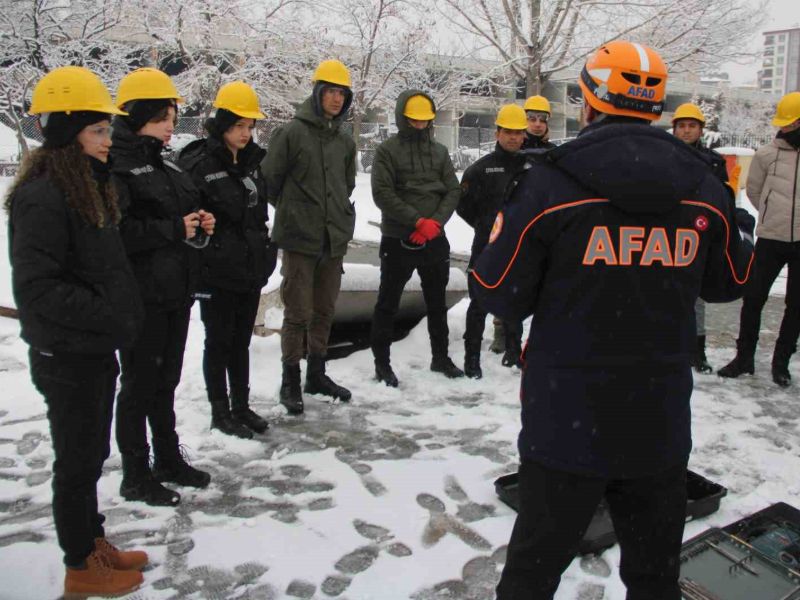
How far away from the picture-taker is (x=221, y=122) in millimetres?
3994

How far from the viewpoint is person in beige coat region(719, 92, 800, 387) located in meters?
5.31

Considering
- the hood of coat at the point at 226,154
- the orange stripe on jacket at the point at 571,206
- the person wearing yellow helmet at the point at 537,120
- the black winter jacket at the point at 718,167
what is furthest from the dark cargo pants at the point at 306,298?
the orange stripe on jacket at the point at 571,206

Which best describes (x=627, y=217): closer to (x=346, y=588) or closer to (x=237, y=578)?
(x=346, y=588)

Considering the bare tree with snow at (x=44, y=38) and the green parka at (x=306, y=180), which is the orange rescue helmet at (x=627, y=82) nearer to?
the green parka at (x=306, y=180)

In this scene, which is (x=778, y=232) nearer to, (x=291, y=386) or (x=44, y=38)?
(x=291, y=386)

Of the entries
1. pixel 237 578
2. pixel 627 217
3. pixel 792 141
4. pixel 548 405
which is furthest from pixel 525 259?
pixel 792 141

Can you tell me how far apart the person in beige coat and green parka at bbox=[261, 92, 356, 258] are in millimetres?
3271

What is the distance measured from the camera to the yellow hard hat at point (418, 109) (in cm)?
509

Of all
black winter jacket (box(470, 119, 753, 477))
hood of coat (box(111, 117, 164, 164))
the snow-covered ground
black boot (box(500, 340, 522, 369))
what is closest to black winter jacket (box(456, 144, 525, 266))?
black boot (box(500, 340, 522, 369))

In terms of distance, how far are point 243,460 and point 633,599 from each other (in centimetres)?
247

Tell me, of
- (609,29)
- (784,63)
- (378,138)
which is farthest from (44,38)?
(784,63)

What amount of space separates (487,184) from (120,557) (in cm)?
366

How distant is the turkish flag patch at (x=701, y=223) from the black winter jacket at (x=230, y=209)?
2.71 metres

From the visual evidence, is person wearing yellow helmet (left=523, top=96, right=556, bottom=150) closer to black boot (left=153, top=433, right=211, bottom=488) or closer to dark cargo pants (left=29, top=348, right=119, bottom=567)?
black boot (left=153, top=433, right=211, bottom=488)
